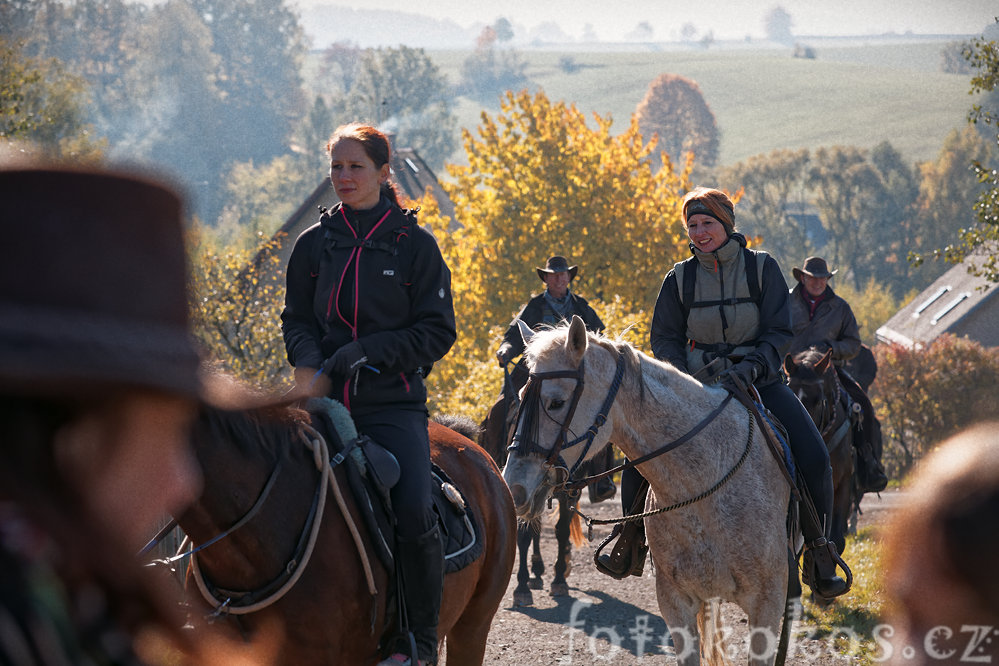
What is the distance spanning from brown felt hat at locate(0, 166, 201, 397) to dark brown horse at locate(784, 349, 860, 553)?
24.3ft

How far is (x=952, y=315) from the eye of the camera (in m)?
51.6

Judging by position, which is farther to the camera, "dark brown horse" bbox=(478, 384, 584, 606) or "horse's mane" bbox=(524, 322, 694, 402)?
"dark brown horse" bbox=(478, 384, 584, 606)

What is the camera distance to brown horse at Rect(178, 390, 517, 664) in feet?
11.5

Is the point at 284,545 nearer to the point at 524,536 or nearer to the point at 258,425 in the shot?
the point at 258,425

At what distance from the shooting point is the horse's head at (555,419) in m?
5.04

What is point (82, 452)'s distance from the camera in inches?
43.7

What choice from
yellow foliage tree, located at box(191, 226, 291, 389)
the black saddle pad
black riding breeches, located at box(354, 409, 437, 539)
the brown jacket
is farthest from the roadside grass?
yellow foliage tree, located at box(191, 226, 291, 389)

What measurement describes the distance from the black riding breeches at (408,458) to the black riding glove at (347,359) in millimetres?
290

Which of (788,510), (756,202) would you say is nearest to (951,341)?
(788,510)

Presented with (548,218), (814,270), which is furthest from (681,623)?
(548,218)

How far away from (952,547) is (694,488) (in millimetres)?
4346

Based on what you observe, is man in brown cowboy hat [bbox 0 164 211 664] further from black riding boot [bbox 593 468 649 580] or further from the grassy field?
the grassy field

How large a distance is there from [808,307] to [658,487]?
5183mm

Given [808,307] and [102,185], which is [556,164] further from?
[102,185]
